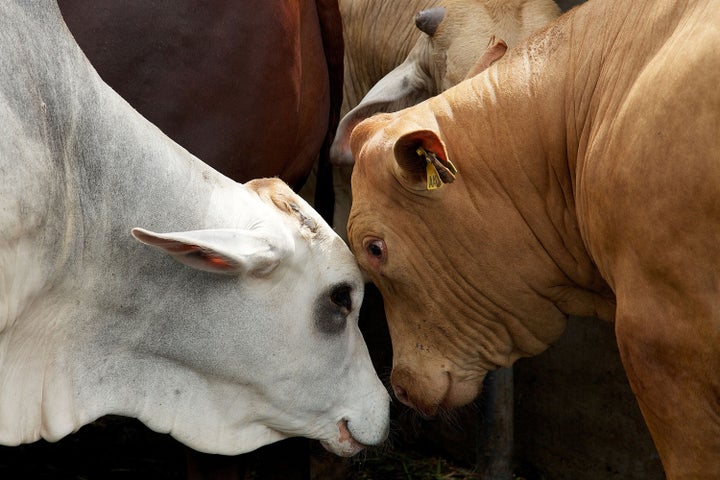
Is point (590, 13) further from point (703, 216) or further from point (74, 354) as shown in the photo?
point (74, 354)

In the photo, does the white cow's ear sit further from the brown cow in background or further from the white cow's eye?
the brown cow in background

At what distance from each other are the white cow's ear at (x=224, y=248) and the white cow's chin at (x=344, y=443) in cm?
72

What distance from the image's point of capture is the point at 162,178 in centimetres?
338

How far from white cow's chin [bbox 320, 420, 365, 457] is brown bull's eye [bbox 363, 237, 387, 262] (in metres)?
0.55

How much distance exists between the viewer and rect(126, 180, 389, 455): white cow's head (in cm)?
347

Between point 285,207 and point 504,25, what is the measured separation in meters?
1.60

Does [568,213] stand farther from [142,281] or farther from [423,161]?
[142,281]

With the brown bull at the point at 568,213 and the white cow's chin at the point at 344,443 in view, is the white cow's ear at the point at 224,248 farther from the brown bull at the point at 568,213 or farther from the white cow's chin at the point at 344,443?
the white cow's chin at the point at 344,443

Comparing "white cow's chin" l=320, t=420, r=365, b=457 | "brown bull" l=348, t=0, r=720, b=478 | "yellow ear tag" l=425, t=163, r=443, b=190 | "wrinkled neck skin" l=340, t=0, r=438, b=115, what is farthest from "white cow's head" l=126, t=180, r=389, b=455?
"wrinkled neck skin" l=340, t=0, r=438, b=115

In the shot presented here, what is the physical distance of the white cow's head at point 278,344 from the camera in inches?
137

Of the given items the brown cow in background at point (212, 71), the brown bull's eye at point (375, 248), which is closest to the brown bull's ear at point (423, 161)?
the brown bull's eye at point (375, 248)

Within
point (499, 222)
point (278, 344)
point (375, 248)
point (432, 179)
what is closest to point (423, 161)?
point (432, 179)

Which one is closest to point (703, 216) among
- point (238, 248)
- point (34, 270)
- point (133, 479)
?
point (238, 248)

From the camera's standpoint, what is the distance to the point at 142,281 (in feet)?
11.2
